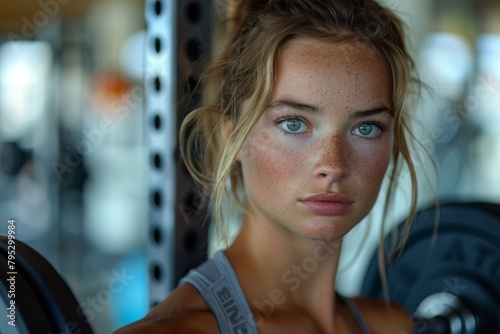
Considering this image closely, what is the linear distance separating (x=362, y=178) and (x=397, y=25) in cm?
20

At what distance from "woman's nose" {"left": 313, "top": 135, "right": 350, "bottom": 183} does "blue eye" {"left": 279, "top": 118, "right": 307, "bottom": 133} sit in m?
0.02

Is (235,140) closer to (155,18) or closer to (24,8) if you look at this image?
(155,18)

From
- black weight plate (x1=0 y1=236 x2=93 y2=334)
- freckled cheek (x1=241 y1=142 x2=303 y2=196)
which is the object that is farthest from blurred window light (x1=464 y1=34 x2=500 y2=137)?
black weight plate (x1=0 y1=236 x2=93 y2=334)

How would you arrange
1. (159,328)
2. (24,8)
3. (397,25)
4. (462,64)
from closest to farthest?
(159,328), (397,25), (462,64), (24,8)

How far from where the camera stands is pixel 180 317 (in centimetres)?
55

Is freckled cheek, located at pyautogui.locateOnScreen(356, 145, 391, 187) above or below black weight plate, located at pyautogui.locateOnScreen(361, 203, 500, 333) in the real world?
above

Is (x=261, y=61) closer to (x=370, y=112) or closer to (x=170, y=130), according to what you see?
(x=370, y=112)

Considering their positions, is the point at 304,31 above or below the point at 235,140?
above

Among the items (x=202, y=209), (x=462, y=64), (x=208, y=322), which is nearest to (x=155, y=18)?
(x=202, y=209)

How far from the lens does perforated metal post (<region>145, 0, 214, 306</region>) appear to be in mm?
768

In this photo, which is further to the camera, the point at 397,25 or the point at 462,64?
the point at 462,64

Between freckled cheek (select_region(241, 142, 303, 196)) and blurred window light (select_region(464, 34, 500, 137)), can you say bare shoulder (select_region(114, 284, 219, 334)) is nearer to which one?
freckled cheek (select_region(241, 142, 303, 196))

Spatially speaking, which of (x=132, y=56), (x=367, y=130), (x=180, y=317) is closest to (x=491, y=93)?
(x=132, y=56)

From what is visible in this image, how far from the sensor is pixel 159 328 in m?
0.52
